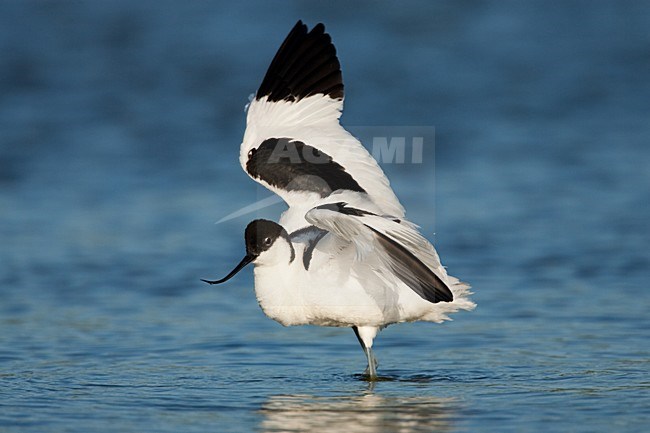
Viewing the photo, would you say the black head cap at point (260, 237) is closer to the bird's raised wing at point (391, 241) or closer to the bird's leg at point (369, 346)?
the bird's raised wing at point (391, 241)

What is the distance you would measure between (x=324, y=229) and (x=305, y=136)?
1253 mm

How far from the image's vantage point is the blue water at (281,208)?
644 cm

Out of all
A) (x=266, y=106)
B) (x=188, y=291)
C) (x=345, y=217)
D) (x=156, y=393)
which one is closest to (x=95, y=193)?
(x=188, y=291)

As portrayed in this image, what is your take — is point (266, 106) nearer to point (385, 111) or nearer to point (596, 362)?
point (596, 362)

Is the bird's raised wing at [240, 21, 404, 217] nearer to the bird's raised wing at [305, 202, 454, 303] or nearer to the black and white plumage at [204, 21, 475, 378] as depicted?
the black and white plumage at [204, 21, 475, 378]

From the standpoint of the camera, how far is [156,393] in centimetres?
646

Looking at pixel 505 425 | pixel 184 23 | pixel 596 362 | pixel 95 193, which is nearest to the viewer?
pixel 505 425

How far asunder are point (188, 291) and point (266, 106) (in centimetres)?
250

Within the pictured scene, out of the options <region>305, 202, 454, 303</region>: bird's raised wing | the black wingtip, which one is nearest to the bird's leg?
<region>305, 202, 454, 303</region>: bird's raised wing

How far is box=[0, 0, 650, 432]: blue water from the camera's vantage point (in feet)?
21.1

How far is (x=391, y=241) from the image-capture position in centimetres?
588

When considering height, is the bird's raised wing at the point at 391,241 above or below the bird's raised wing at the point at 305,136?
below

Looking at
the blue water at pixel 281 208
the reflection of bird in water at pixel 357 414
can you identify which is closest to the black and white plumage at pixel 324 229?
the blue water at pixel 281 208

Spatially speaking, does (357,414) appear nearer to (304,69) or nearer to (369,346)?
(369,346)
